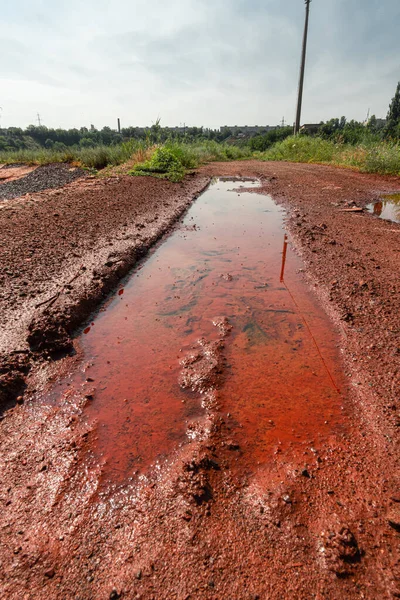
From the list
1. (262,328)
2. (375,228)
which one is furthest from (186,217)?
(262,328)

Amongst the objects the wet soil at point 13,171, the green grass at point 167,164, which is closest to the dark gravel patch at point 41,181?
the wet soil at point 13,171

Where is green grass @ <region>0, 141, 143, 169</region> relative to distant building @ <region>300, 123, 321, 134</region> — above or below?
below

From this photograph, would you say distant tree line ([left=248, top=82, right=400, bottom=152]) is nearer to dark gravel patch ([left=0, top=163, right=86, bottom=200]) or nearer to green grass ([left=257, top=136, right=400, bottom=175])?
green grass ([left=257, top=136, right=400, bottom=175])

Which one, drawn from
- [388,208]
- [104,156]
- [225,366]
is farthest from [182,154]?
[225,366]

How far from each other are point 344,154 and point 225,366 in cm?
1355

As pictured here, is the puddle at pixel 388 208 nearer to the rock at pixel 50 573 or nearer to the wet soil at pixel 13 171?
the rock at pixel 50 573

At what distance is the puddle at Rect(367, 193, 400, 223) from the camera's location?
5.51 meters

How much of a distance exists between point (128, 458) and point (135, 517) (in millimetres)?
285

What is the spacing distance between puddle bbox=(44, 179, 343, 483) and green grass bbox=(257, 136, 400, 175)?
857 centimetres

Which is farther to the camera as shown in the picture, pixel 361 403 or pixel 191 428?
pixel 361 403

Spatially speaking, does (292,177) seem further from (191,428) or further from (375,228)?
(191,428)

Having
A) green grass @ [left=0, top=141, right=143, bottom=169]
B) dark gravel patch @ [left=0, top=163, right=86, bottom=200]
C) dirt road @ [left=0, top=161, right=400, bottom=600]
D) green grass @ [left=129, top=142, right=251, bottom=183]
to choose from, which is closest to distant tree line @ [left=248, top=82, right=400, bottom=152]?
green grass @ [left=129, top=142, right=251, bottom=183]

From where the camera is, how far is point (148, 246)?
13.6ft

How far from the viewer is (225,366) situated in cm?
204
